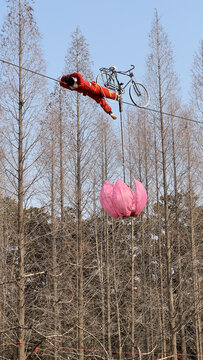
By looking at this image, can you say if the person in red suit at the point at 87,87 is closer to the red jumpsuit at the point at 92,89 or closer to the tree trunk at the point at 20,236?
the red jumpsuit at the point at 92,89

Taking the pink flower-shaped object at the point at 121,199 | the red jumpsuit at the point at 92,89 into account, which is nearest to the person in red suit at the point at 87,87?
the red jumpsuit at the point at 92,89

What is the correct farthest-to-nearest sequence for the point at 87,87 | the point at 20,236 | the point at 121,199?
the point at 20,236
the point at 87,87
the point at 121,199

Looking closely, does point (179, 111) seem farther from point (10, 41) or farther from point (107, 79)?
point (107, 79)

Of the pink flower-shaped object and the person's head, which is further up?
the person's head

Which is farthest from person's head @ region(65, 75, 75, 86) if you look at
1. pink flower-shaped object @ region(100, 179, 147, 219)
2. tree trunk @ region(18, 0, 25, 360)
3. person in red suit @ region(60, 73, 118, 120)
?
tree trunk @ region(18, 0, 25, 360)

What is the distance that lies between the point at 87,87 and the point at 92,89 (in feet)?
0.19

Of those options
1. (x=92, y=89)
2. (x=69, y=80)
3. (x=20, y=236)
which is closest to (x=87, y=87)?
(x=92, y=89)

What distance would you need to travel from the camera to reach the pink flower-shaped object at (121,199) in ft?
14.6

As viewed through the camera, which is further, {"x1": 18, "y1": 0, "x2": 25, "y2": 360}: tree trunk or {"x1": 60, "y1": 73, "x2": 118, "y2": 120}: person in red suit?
{"x1": 18, "y1": 0, "x2": 25, "y2": 360}: tree trunk

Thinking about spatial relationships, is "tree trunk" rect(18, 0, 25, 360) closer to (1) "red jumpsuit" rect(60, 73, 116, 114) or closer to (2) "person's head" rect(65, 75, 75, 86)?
(1) "red jumpsuit" rect(60, 73, 116, 114)

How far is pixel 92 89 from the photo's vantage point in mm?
4598

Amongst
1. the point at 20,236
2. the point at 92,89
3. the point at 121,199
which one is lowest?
the point at 121,199

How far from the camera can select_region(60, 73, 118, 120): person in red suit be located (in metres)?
4.45

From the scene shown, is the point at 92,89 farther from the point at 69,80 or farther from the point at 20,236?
the point at 20,236
